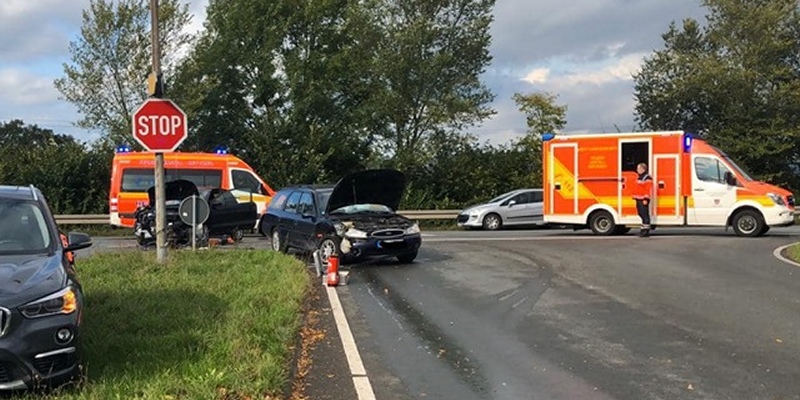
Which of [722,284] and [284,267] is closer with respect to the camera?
[722,284]

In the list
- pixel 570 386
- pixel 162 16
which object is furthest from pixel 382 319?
pixel 162 16

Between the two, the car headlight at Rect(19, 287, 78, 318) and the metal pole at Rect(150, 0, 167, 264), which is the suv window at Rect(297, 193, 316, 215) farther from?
the car headlight at Rect(19, 287, 78, 318)

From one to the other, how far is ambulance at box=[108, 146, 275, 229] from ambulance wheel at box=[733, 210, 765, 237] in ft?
43.9

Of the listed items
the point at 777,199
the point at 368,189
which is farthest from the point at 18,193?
the point at 777,199

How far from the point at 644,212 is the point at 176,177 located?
14.3 meters

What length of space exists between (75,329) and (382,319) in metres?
4.26

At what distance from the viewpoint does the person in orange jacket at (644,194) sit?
60.5 feet

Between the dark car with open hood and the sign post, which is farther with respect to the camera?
the dark car with open hood

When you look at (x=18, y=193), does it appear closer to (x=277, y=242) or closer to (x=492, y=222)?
(x=277, y=242)

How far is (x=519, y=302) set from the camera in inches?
390

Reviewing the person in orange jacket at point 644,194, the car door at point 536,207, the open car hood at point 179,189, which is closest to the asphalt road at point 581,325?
the person in orange jacket at point 644,194

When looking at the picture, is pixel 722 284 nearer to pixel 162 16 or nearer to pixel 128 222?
pixel 128 222

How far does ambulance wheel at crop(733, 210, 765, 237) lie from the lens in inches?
732

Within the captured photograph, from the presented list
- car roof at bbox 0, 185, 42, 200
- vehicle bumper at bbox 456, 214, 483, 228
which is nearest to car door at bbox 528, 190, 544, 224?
vehicle bumper at bbox 456, 214, 483, 228
